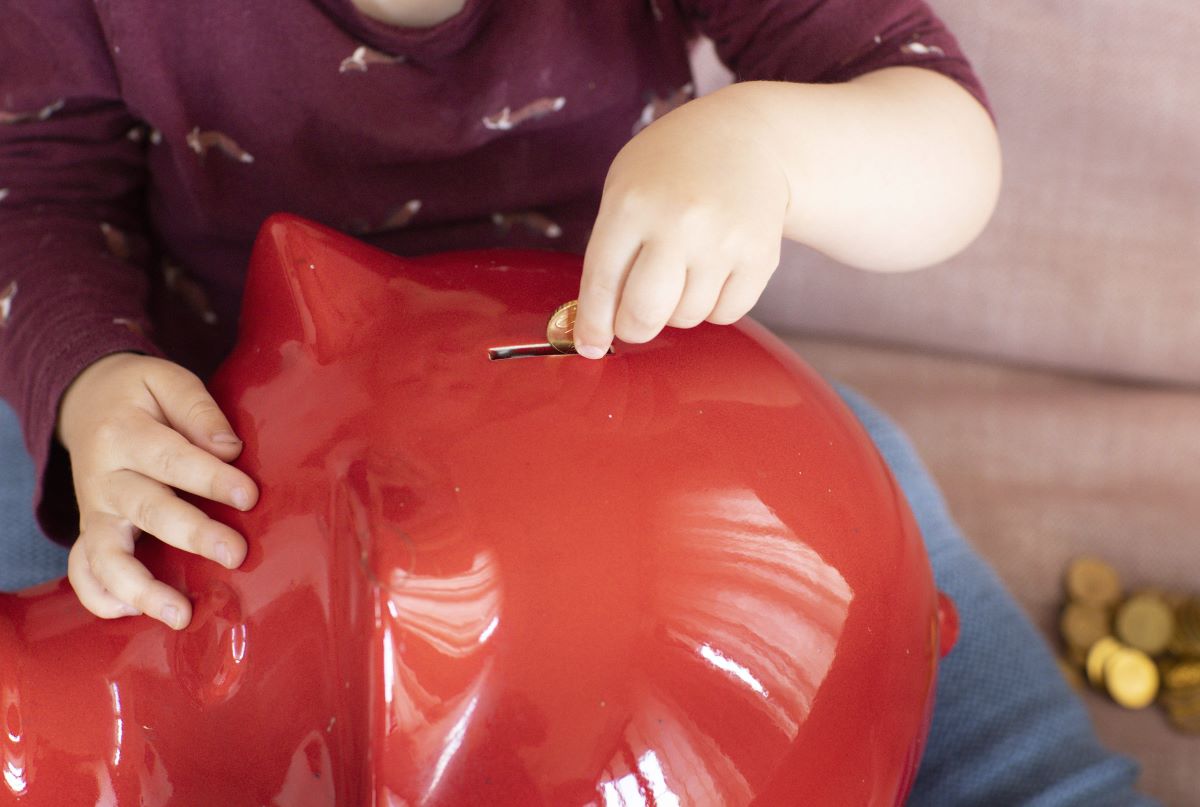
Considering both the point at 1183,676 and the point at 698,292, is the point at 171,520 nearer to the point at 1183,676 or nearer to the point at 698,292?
the point at 698,292

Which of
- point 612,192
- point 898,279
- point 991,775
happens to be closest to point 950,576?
point 991,775

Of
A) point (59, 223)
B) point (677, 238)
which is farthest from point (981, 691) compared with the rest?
point (59, 223)

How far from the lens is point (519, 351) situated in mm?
359

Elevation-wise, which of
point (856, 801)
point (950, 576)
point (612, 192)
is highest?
point (612, 192)

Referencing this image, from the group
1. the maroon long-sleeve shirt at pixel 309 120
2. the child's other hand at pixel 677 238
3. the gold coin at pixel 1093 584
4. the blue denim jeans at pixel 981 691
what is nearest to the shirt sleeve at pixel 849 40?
the maroon long-sleeve shirt at pixel 309 120

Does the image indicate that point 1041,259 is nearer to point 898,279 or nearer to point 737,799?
point 898,279

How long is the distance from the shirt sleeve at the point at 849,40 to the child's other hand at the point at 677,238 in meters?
Result: 0.13

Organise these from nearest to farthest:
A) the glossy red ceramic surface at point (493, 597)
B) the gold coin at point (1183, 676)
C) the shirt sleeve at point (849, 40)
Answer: the glossy red ceramic surface at point (493, 597), the shirt sleeve at point (849, 40), the gold coin at point (1183, 676)

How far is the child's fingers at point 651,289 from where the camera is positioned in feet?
1.13

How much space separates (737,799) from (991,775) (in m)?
0.27

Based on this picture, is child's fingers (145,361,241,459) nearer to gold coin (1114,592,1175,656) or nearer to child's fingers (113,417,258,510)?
child's fingers (113,417,258,510)

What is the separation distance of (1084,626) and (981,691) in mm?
162

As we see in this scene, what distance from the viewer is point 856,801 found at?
357 millimetres

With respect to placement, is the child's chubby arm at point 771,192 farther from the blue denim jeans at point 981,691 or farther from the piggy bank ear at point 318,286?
the blue denim jeans at point 981,691
